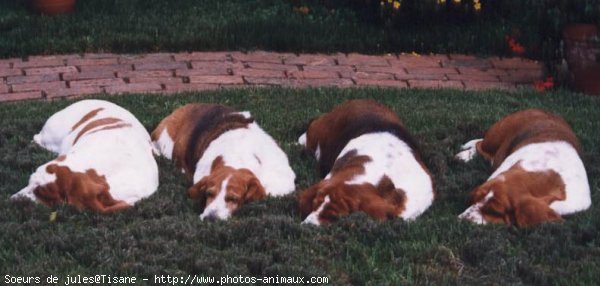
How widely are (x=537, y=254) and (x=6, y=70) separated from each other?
6647 millimetres

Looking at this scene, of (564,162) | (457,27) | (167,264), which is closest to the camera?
(167,264)

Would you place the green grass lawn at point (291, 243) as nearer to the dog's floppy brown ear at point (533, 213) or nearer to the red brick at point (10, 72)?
the dog's floppy brown ear at point (533, 213)

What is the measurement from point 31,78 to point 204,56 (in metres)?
1.93

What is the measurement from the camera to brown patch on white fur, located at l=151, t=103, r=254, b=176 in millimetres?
8039

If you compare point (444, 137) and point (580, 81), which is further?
point (580, 81)

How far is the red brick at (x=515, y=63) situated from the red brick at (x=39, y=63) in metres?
4.82

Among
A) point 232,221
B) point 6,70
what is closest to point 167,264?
point 232,221

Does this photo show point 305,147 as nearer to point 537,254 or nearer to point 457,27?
point 537,254

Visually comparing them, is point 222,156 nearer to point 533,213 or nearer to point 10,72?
point 533,213

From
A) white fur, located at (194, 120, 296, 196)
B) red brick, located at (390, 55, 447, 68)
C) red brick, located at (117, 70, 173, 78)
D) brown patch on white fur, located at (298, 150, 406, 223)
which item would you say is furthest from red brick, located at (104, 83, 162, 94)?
brown patch on white fur, located at (298, 150, 406, 223)

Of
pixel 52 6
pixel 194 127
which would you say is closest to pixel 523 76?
pixel 194 127

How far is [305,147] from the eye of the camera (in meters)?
8.49

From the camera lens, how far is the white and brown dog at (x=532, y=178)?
21.5 feet

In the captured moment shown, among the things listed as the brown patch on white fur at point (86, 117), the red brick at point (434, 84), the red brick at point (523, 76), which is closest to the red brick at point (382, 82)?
the red brick at point (434, 84)
